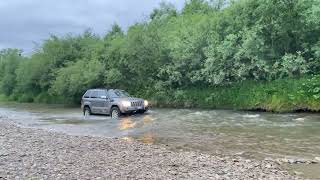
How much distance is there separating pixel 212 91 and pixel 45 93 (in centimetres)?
3032

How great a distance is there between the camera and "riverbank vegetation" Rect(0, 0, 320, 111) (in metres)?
29.5

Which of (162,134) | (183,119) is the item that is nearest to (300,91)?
(183,119)

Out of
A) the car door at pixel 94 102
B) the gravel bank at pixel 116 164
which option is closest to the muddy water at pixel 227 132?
the car door at pixel 94 102

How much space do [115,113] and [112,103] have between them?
62 centimetres

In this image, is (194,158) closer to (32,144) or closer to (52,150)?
(52,150)

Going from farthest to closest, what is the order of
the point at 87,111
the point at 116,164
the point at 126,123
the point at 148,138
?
1. the point at 87,111
2. the point at 126,123
3. the point at 148,138
4. the point at 116,164

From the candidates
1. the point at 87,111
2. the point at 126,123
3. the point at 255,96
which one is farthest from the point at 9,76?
the point at 126,123

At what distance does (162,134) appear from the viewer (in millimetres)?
19578

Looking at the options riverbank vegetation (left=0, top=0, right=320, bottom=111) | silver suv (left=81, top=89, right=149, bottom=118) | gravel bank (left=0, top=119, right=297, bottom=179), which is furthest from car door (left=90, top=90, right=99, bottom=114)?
gravel bank (left=0, top=119, right=297, bottom=179)

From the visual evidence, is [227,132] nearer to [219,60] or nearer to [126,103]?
[126,103]

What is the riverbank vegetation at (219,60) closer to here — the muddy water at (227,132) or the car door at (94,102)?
the muddy water at (227,132)

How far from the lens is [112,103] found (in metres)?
27.2

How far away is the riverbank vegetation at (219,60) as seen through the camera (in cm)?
2945

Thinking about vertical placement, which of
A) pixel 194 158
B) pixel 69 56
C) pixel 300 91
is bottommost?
pixel 194 158
